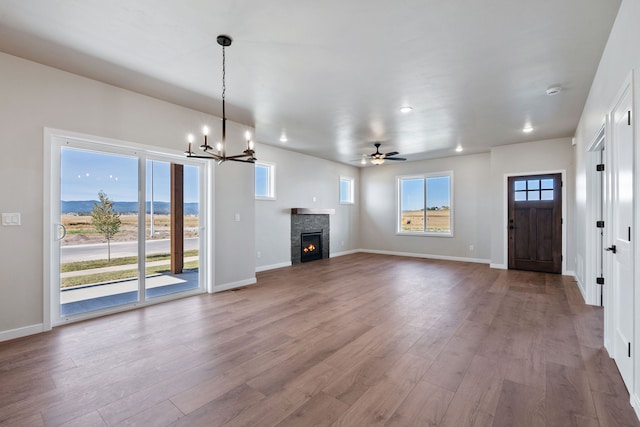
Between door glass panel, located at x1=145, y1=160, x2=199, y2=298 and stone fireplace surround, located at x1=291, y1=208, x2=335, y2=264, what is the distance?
293 centimetres

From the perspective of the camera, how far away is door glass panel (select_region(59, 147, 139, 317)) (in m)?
3.50

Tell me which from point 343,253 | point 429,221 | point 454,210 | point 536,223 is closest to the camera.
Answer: point 536,223

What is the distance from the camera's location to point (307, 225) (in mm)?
7855

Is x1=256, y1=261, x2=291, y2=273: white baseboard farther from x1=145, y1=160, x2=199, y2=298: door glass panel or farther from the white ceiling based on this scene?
the white ceiling

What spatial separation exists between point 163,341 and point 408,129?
498 cm

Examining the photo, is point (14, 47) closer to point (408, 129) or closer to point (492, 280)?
point (408, 129)

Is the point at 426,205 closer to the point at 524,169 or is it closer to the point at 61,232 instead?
the point at 524,169

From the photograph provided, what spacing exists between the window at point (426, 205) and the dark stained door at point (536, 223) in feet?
5.30

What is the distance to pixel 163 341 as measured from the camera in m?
2.98

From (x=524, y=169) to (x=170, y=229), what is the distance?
707 centimetres

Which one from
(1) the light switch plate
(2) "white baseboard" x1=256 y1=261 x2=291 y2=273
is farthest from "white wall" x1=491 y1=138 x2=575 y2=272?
(1) the light switch plate

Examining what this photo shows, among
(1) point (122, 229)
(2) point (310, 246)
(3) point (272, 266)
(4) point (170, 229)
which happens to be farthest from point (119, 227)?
(2) point (310, 246)

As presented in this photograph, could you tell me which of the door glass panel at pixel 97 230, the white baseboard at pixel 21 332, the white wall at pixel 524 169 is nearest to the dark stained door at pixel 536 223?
the white wall at pixel 524 169

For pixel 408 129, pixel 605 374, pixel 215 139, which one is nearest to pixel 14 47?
pixel 215 139
